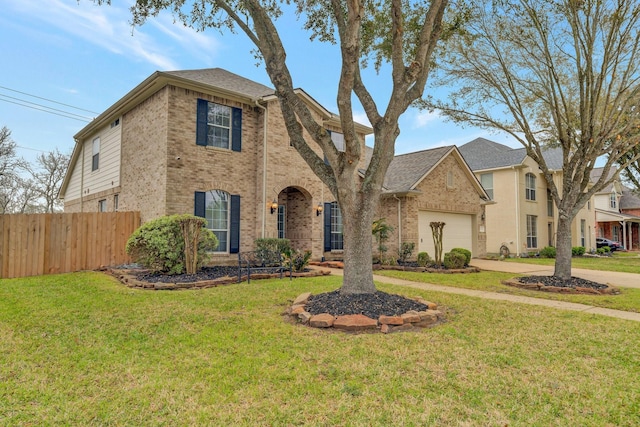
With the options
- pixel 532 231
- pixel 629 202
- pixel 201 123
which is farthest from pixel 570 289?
pixel 629 202

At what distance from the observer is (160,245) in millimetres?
9430

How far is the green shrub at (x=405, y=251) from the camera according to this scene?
49.2ft

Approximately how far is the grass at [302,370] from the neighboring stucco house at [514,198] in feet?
55.9

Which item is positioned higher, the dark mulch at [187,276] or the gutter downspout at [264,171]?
the gutter downspout at [264,171]

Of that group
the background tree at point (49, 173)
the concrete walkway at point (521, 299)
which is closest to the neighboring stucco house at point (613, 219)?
the concrete walkway at point (521, 299)

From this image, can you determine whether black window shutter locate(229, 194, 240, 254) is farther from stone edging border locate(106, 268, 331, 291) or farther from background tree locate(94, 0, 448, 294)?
background tree locate(94, 0, 448, 294)

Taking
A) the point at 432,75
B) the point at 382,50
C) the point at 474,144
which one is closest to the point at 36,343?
the point at 382,50

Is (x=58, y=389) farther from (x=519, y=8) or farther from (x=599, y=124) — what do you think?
(x=599, y=124)

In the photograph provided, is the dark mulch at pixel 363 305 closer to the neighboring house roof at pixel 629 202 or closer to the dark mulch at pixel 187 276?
the dark mulch at pixel 187 276

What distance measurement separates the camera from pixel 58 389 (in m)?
3.27

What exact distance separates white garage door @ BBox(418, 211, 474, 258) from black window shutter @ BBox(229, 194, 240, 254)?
319 inches

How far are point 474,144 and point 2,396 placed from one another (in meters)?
26.9

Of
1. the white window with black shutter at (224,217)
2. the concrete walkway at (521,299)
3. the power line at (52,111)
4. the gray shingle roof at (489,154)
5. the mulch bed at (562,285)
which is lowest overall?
the concrete walkway at (521,299)

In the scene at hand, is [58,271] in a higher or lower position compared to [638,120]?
lower
